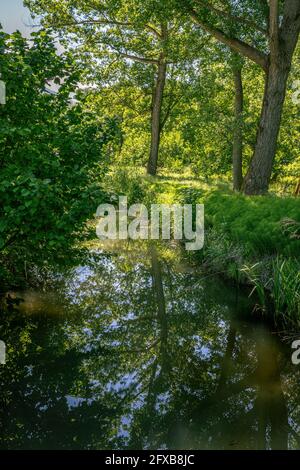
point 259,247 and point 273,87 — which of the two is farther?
point 273,87

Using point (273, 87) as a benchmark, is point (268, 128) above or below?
below

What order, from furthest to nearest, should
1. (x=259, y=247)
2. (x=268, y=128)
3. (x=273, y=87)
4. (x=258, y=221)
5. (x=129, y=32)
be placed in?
(x=129, y=32)
(x=268, y=128)
(x=273, y=87)
(x=258, y=221)
(x=259, y=247)

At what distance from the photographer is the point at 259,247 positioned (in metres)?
8.44

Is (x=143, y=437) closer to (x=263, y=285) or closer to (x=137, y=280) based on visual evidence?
(x=263, y=285)

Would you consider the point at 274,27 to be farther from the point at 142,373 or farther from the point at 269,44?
the point at 142,373

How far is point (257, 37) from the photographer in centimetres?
1360

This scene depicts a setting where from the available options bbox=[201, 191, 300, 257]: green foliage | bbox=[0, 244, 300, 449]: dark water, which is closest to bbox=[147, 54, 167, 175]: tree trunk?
bbox=[201, 191, 300, 257]: green foliage

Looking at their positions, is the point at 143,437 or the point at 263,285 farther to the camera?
the point at 263,285

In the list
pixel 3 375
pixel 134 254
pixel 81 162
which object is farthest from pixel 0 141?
pixel 134 254

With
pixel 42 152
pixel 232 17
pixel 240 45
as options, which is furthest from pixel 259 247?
pixel 232 17

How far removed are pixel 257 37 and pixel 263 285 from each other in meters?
9.09

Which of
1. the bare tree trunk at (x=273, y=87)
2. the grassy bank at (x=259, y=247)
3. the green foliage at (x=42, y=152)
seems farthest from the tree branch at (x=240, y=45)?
the green foliage at (x=42, y=152)

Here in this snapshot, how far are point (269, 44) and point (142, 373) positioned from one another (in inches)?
383

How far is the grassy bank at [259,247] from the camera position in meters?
6.78
